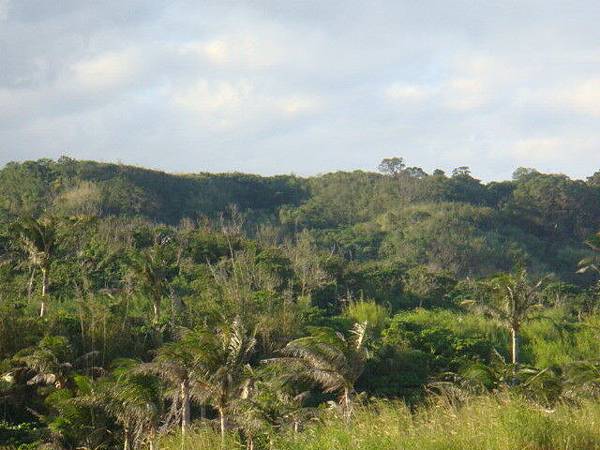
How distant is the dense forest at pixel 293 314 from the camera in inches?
547

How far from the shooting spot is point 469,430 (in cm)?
848

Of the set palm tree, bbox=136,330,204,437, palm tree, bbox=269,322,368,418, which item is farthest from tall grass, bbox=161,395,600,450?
palm tree, bbox=269,322,368,418

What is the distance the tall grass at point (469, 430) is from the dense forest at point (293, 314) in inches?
1.2

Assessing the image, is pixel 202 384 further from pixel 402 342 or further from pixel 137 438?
pixel 402 342

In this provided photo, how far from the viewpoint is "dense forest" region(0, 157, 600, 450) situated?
13906 mm

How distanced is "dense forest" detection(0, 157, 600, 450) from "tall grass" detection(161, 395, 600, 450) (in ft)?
0.10

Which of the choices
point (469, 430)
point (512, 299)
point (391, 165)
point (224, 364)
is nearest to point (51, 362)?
point (224, 364)

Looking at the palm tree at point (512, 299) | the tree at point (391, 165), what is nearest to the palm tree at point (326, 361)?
the palm tree at point (512, 299)

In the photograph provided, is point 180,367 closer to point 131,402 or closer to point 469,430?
point 131,402

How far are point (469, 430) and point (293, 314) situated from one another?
2652cm

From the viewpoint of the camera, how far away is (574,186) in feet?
265

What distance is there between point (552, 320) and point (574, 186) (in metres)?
45.3

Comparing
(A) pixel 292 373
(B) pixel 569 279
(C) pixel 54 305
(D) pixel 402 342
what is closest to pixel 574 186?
(B) pixel 569 279

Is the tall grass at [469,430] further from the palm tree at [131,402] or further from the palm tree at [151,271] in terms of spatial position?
the palm tree at [151,271]
